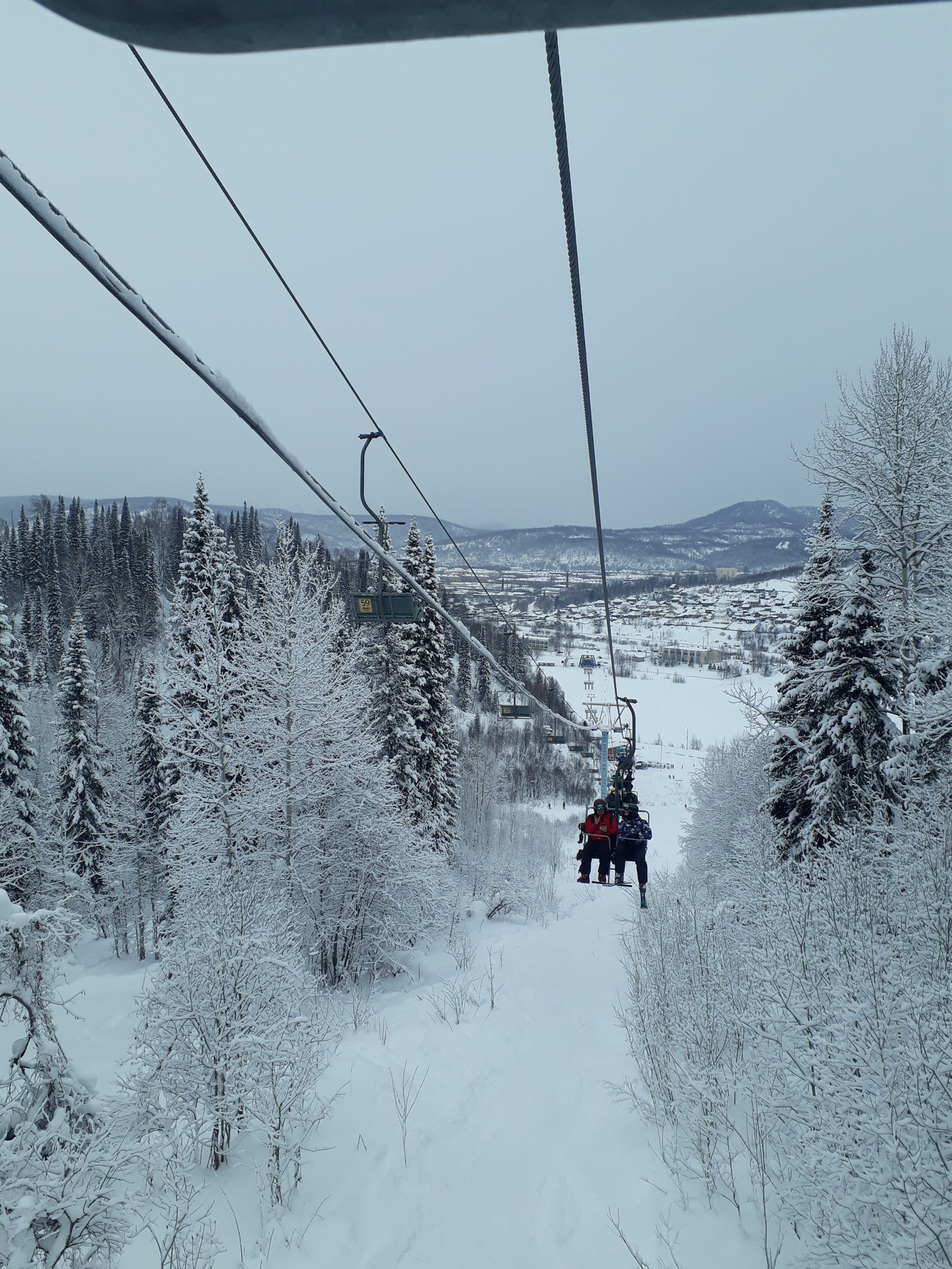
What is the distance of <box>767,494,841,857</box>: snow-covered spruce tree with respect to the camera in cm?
1627

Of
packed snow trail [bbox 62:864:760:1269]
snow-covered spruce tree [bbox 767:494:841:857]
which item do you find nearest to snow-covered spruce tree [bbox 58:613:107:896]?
packed snow trail [bbox 62:864:760:1269]

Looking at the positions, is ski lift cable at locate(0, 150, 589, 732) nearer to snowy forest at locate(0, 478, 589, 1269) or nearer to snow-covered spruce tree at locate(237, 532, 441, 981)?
snowy forest at locate(0, 478, 589, 1269)

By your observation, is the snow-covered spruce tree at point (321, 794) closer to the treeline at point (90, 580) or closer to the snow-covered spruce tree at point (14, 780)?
the snow-covered spruce tree at point (14, 780)

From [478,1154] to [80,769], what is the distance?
25344 mm

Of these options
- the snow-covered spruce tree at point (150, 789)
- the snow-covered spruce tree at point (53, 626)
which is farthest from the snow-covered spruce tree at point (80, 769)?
the snow-covered spruce tree at point (53, 626)

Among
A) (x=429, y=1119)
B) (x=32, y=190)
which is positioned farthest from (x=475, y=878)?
(x=32, y=190)

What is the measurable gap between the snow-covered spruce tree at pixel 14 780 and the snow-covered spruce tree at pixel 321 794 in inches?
372

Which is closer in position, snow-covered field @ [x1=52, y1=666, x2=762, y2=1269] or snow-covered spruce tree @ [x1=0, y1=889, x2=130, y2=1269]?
snow-covered spruce tree @ [x1=0, y1=889, x2=130, y2=1269]

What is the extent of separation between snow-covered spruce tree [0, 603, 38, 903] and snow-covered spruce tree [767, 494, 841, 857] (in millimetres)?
23716

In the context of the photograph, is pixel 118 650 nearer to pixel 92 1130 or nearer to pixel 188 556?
pixel 188 556

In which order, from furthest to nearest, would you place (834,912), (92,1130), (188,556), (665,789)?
(665,789)
(188,556)
(834,912)
(92,1130)

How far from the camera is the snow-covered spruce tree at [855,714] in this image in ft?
49.0

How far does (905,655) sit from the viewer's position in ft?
47.9

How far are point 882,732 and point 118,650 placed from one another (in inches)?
2723
